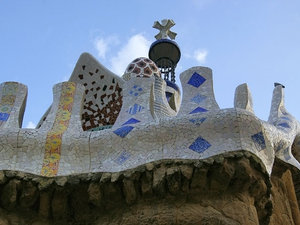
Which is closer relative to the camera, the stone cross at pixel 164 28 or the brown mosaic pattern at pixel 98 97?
the brown mosaic pattern at pixel 98 97

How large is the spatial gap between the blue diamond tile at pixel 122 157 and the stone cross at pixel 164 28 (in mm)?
8176

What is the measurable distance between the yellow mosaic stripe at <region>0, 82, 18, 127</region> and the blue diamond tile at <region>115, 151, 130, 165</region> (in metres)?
1.11

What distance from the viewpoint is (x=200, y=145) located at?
3.94 metres

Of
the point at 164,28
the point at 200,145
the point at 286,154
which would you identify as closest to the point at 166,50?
the point at 164,28

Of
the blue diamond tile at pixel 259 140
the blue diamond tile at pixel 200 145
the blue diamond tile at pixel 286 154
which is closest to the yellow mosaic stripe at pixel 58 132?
the blue diamond tile at pixel 200 145

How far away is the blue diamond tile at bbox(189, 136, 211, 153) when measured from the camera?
3911 millimetres

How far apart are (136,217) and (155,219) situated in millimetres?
145

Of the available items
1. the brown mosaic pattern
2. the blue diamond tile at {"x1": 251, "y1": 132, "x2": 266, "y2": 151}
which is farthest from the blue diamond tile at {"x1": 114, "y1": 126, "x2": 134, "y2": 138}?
the brown mosaic pattern

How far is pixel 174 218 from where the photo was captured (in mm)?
3689

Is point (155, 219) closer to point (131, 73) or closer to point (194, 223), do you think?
point (194, 223)

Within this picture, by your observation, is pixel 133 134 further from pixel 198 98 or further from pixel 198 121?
pixel 198 98

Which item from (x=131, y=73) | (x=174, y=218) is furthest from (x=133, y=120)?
(x=131, y=73)

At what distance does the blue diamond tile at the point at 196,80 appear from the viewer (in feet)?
14.8

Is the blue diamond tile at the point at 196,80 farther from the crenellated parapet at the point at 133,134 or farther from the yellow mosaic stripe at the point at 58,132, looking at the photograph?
the yellow mosaic stripe at the point at 58,132
